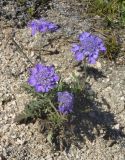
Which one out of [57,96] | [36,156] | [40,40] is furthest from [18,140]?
[40,40]

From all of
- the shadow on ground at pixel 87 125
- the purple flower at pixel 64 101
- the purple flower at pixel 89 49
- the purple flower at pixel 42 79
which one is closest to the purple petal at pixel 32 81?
the purple flower at pixel 42 79

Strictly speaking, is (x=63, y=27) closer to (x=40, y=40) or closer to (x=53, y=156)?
(x=40, y=40)

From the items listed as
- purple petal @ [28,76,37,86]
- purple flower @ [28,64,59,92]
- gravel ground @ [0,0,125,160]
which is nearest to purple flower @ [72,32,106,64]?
purple flower @ [28,64,59,92]

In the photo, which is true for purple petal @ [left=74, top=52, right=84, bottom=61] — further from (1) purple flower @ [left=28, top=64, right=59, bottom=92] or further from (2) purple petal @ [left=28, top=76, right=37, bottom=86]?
(2) purple petal @ [left=28, top=76, right=37, bottom=86]

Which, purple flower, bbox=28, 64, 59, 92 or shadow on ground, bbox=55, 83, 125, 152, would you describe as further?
shadow on ground, bbox=55, 83, 125, 152

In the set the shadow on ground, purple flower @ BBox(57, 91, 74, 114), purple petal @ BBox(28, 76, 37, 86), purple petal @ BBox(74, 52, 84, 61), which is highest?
purple petal @ BBox(74, 52, 84, 61)

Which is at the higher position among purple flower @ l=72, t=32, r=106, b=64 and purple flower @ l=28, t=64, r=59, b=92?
purple flower @ l=72, t=32, r=106, b=64
